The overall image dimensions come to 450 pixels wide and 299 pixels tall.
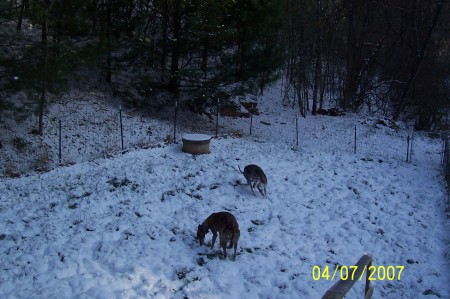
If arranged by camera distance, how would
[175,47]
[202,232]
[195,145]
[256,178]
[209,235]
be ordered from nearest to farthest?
1. [202,232]
2. [209,235]
3. [256,178]
4. [195,145]
5. [175,47]

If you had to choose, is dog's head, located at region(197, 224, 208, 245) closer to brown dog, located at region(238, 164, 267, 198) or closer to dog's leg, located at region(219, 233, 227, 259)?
dog's leg, located at region(219, 233, 227, 259)

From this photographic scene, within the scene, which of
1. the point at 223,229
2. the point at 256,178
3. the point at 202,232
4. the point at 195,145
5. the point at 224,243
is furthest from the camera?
the point at 195,145

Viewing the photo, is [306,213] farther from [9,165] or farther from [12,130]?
[12,130]

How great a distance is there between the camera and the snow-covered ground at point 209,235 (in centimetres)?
693

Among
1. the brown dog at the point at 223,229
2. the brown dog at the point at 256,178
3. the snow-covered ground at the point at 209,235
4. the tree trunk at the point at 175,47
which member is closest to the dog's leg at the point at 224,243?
the brown dog at the point at 223,229

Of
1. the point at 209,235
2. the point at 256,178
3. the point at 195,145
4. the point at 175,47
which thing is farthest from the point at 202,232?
the point at 175,47

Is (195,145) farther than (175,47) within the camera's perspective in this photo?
No

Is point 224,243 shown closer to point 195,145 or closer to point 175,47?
point 195,145

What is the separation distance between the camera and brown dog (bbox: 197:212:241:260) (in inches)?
302

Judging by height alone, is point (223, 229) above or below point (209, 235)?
above

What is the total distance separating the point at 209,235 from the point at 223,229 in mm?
935

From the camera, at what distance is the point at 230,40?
61.9ft

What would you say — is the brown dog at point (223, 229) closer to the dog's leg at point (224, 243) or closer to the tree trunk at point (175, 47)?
the dog's leg at point (224, 243)

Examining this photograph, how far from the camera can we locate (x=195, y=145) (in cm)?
1391
